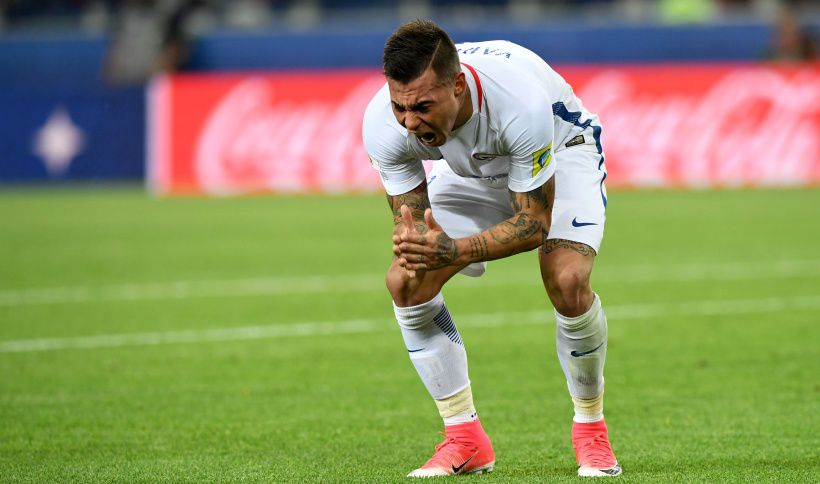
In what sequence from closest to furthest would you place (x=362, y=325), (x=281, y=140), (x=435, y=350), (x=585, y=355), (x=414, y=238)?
(x=414, y=238)
(x=585, y=355)
(x=435, y=350)
(x=362, y=325)
(x=281, y=140)

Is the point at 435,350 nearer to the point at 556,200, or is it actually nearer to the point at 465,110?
the point at 556,200

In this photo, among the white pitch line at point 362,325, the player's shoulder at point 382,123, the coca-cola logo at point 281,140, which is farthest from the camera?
the coca-cola logo at point 281,140

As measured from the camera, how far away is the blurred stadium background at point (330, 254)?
6.39 metres

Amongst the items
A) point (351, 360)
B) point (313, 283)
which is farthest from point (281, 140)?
point (351, 360)

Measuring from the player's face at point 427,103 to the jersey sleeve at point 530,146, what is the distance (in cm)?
26

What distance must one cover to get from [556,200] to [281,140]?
16596mm

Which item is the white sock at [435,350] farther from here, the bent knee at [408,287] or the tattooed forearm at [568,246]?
the tattooed forearm at [568,246]

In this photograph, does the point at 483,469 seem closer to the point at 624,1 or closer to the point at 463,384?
the point at 463,384

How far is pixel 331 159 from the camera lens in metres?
22.2

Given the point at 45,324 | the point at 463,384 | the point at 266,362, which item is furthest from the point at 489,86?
the point at 45,324

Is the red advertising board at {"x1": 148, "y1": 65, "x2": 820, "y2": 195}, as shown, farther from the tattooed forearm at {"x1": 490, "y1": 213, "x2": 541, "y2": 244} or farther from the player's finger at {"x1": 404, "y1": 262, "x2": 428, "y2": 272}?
the player's finger at {"x1": 404, "y1": 262, "x2": 428, "y2": 272}

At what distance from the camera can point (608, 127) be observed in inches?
845

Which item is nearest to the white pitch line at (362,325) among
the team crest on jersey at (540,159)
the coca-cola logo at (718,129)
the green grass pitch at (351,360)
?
the green grass pitch at (351,360)

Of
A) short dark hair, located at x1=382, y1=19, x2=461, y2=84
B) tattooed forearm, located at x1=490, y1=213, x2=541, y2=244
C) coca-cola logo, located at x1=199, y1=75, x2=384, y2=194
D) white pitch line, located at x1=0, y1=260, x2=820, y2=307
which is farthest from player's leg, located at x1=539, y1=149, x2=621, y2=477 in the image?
coca-cola logo, located at x1=199, y1=75, x2=384, y2=194
